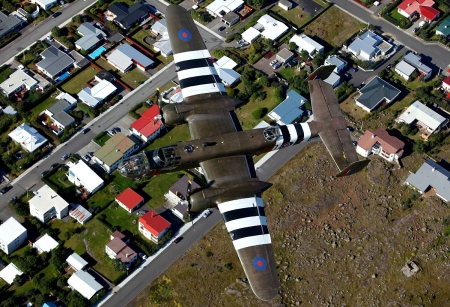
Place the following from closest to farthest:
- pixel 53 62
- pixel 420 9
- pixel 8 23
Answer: pixel 53 62 → pixel 8 23 → pixel 420 9

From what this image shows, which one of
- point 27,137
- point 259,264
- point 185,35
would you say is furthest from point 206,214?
point 27,137

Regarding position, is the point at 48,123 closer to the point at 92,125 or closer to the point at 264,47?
the point at 92,125

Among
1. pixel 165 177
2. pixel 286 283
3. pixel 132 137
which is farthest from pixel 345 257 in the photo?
pixel 132 137

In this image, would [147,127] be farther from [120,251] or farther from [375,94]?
[375,94]

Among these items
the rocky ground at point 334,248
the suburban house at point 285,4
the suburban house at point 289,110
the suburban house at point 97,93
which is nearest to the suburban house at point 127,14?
the suburban house at point 97,93

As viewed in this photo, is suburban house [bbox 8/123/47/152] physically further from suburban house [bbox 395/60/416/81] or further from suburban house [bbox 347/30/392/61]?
suburban house [bbox 395/60/416/81]

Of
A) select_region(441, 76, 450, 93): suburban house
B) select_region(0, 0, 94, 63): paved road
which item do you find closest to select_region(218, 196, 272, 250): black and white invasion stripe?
select_region(441, 76, 450, 93): suburban house

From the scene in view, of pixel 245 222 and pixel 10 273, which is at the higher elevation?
pixel 245 222
